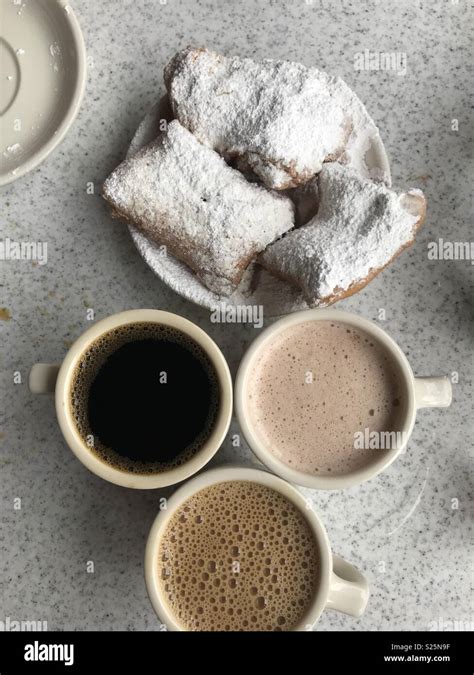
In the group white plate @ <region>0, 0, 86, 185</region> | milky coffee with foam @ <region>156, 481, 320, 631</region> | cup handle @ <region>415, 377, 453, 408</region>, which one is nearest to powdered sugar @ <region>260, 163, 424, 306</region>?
cup handle @ <region>415, 377, 453, 408</region>

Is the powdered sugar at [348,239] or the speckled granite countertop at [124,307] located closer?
the powdered sugar at [348,239]

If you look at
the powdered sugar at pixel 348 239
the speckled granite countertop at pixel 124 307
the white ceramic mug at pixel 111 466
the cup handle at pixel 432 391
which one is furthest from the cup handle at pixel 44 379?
the cup handle at pixel 432 391

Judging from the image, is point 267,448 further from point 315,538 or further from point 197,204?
point 197,204

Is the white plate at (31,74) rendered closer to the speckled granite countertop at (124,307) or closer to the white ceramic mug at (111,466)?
the speckled granite countertop at (124,307)

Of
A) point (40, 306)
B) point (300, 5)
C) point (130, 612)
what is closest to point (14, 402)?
point (40, 306)

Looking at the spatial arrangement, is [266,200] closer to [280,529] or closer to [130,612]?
[280,529]

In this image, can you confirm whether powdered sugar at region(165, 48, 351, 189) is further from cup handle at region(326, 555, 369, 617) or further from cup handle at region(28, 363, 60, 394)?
cup handle at region(326, 555, 369, 617)
